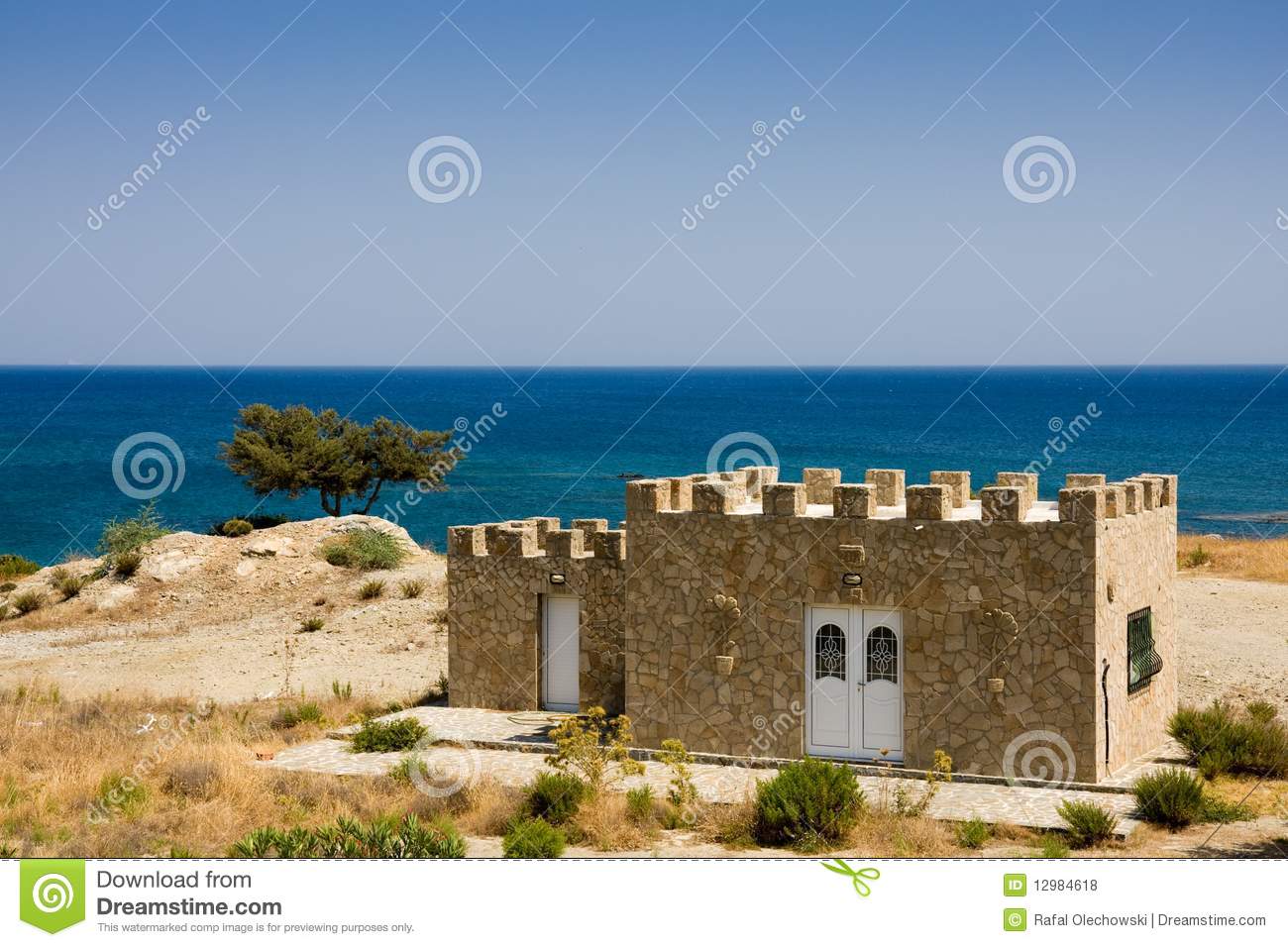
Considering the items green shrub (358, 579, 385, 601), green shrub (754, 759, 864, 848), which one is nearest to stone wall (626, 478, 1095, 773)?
green shrub (754, 759, 864, 848)

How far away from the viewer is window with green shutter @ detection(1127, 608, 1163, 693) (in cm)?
1717

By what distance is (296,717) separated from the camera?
20.7 meters

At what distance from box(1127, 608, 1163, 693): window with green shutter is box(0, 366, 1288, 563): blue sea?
24267mm

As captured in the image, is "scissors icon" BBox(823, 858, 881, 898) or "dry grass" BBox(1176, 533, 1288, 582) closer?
"scissors icon" BBox(823, 858, 881, 898)

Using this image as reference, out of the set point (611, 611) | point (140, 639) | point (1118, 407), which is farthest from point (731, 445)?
point (611, 611)

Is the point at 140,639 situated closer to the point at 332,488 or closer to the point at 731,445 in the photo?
the point at 332,488

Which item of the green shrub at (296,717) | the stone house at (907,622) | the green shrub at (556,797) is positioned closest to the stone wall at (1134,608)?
the stone house at (907,622)

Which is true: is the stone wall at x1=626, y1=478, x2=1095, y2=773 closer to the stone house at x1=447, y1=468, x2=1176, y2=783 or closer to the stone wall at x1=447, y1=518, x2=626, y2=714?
the stone house at x1=447, y1=468, x2=1176, y2=783

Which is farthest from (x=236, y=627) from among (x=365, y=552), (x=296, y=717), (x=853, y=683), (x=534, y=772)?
(x=853, y=683)

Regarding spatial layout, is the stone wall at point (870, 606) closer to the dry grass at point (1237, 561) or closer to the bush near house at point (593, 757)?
the bush near house at point (593, 757)

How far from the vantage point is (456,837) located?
43.9 ft

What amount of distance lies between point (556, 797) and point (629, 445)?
97386mm

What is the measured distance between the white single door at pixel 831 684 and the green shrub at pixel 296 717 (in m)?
8.18

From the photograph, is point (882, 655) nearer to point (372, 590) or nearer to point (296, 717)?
point (296, 717)
